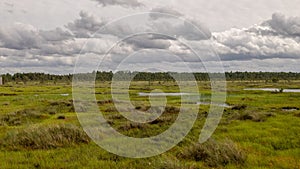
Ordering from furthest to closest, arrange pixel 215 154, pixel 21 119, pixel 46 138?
pixel 21 119 < pixel 46 138 < pixel 215 154

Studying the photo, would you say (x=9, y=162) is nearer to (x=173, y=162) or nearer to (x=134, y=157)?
(x=134, y=157)

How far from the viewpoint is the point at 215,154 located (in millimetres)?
14812

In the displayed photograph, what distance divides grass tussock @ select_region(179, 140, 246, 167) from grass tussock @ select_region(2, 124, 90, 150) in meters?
6.58

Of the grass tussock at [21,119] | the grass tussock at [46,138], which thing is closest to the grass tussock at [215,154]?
the grass tussock at [46,138]

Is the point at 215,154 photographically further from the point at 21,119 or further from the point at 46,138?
the point at 21,119

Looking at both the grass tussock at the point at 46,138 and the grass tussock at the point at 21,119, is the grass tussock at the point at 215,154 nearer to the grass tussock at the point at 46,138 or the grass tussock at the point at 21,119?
the grass tussock at the point at 46,138

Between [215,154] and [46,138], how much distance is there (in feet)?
30.6

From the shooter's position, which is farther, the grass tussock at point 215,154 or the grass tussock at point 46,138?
the grass tussock at point 46,138

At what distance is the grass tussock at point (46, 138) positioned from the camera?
18.3m

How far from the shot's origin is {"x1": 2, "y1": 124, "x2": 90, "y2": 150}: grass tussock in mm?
18328

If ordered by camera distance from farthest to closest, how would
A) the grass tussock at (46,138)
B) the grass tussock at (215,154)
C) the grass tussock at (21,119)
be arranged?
the grass tussock at (21,119)
the grass tussock at (46,138)
the grass tussock at (215,154)

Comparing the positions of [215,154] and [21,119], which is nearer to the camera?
[215,154]

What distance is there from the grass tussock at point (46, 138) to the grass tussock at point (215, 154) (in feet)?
21.6

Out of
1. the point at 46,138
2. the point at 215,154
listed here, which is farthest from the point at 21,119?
the point at 215,154
